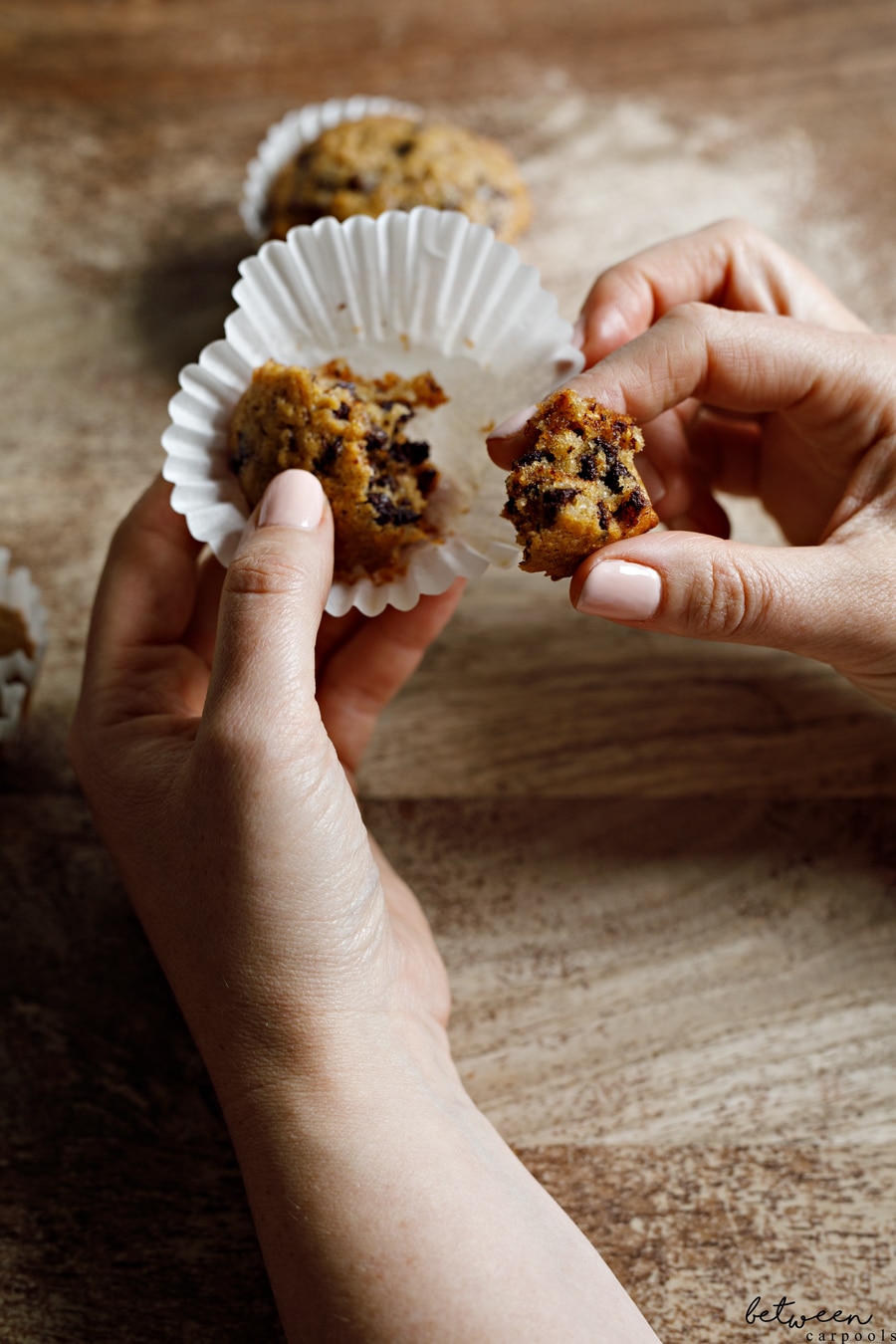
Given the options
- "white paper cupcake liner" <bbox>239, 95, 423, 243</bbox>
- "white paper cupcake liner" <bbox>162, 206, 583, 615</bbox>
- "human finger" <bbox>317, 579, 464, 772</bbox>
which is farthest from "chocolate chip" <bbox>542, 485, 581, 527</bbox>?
"white paper cupcake liner" <bbox>239, 95, 423, 243</bbox>

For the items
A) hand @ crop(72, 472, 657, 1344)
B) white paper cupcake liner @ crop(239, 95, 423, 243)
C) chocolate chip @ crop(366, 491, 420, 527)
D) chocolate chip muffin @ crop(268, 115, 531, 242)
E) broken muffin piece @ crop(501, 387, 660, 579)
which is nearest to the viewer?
hand @ crop(72, 472, 657, 1344)

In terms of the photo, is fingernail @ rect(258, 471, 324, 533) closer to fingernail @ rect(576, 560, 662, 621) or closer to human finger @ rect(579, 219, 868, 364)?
fingernail @ rect(576, 560, 662, 621)

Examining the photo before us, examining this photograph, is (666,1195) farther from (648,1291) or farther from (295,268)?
(295,268)

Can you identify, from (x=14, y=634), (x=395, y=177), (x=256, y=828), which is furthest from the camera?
(x=395, y=177)

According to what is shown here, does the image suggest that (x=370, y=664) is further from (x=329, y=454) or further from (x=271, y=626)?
(x=271, y=626)

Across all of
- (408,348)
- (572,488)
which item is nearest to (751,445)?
(408,348)
